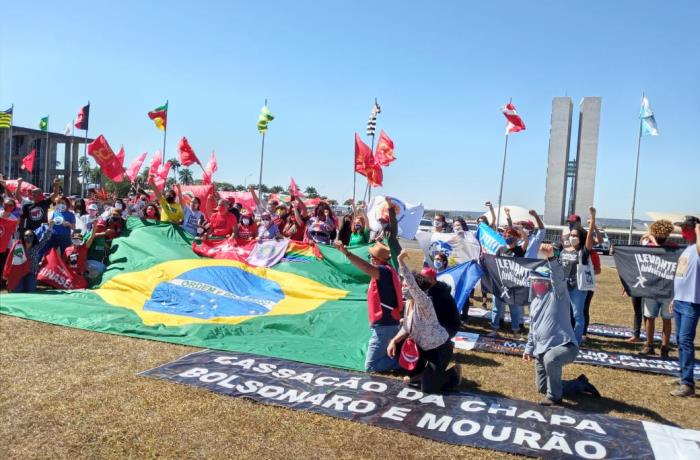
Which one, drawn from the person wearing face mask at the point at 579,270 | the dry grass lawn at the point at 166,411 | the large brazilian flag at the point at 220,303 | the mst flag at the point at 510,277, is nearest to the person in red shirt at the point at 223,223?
the large brazilian flag at the point at 220,303

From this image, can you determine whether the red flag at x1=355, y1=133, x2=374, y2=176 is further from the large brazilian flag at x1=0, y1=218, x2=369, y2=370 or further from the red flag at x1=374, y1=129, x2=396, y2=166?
the large brazilian flag at x1=0, y1=218, x2=369, y2=370

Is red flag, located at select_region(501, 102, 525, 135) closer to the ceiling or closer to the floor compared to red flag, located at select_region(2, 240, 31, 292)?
closer to the ceiling

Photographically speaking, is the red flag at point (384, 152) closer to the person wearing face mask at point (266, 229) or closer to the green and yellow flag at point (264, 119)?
the person wearing face mask at point (266, 229)

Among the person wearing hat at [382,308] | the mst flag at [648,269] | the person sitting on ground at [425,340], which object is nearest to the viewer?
the person sitting on ground at [425,340]

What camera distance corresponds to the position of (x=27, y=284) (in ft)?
30.9

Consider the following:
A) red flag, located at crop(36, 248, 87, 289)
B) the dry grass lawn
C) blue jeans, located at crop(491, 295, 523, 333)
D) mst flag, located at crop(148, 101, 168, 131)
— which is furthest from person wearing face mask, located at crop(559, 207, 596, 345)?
mst flag, located at crop(148, 101, 168, 131)

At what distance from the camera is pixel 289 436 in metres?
4.25

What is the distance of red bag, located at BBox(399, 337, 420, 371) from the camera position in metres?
5.56

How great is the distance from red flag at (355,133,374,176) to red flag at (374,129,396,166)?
88 centimetres

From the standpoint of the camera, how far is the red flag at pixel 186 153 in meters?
16.1

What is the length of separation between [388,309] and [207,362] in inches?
89.1

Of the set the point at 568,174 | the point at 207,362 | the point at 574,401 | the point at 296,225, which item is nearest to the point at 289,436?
the point at 207,362

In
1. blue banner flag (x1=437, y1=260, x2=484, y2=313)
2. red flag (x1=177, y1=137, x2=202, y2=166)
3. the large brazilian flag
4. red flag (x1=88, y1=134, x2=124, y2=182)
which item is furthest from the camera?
red flag (x1=177, y1=137, x2=202, y2=166)

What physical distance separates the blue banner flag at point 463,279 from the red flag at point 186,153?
1023cm
